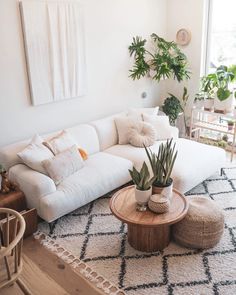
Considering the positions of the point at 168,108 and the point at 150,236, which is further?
the point at 168,108

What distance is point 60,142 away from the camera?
3338mm

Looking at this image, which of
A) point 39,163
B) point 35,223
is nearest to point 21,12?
point 39,163

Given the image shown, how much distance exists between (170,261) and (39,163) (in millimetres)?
1503

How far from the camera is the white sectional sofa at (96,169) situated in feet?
9.39

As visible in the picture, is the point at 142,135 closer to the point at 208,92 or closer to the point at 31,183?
the point at 208,92

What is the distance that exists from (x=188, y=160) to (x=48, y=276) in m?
1.88

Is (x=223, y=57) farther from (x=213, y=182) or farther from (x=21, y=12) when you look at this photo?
(x=21, y=12)

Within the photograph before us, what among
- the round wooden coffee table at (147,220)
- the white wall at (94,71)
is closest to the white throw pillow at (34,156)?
the white wall at (94,71)

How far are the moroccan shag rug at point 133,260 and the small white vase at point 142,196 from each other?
1.46 ft

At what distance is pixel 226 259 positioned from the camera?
249cm

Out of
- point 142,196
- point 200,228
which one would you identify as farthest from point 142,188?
point 200,228

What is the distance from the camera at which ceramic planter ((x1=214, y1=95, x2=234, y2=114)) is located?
4277mm

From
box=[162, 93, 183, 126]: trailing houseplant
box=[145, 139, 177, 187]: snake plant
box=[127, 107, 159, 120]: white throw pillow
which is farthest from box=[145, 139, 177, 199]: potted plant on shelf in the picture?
box=[162, 93, 183, 126]: trailing houseplant

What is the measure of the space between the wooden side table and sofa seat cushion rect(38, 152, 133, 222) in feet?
0.31
